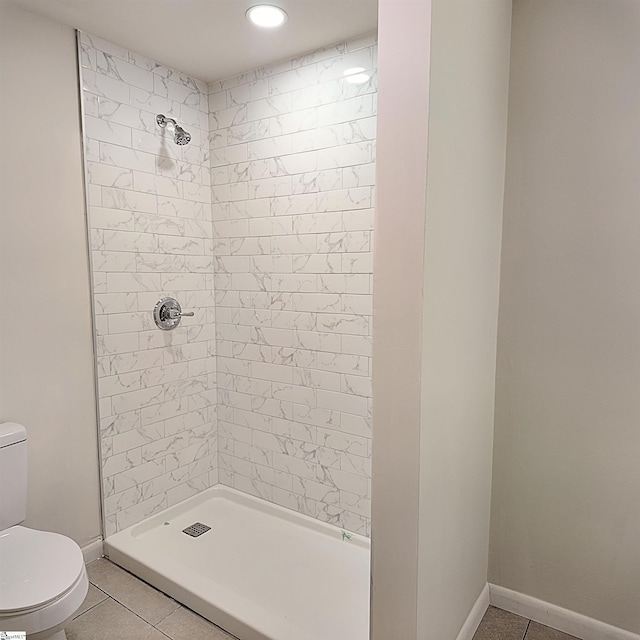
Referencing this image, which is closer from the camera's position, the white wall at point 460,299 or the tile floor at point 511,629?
the white wall at point 460,299

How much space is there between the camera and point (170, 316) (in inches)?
105

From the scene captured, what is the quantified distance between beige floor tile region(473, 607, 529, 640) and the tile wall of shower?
0.71 metres

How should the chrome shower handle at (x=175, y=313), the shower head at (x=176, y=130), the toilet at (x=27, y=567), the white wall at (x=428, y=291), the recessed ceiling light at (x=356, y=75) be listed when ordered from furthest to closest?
the chrome shower handle at (x=175, y=313), the shower head at (x=176, y=130), the recessed ceiling light at (x=356, y=75), the toilet at (x=27, y=567), the white wall at (x=428, y=291)

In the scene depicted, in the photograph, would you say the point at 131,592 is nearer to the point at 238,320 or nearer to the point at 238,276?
the point at 238,320

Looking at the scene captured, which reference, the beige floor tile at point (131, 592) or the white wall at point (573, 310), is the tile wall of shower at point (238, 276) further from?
the white wall at point (573, 310)

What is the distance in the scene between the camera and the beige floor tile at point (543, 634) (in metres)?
1.85

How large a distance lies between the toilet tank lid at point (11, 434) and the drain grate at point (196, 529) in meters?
1.06

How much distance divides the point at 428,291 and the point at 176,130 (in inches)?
76.6

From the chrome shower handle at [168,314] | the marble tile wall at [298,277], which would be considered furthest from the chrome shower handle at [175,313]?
the marble tile wall at [298,277]

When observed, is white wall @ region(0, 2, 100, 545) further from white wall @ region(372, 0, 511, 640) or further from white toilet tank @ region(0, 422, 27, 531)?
white wall @ region(372, 0, 511, 640)

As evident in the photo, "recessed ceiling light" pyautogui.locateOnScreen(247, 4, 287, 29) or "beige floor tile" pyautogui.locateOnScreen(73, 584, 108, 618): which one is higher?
"recessed ceiling light" pyautogui.locateOnScreen(247, 4, 287, 29)

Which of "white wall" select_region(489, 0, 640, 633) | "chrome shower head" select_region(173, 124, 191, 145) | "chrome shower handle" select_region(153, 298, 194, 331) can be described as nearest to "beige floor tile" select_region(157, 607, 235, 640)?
"white wall" select_region(489, 0, 640, 633)

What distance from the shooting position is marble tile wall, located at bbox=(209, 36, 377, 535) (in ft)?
7.79

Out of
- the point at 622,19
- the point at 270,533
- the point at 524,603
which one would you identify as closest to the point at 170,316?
the point at 270,533
